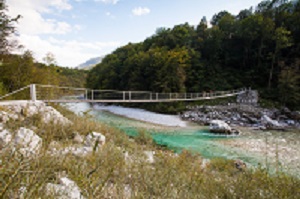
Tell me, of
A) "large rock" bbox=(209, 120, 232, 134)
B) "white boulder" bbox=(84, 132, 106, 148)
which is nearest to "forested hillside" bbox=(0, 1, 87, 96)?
"white boulder" bbox=(84, 132, 106, 148)

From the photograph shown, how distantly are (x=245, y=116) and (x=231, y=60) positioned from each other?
44.9ft

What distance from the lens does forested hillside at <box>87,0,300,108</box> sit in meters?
18.1

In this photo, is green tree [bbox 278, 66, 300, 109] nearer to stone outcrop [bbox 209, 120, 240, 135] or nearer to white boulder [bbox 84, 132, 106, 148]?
stone outcrop [bbox 209, 120, 240, 135]

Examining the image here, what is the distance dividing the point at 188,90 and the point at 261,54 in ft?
36.9

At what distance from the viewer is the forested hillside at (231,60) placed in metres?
18.1

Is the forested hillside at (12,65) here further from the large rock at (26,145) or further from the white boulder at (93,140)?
the large rock at (26,145)

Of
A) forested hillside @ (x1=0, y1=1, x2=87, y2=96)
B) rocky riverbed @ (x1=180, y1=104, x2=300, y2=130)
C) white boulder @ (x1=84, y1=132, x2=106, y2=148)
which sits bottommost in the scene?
rocky riverbed @ (x1=180, y1=104, x2=300, y2=130)

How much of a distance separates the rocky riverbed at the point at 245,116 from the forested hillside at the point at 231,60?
8.08 feet

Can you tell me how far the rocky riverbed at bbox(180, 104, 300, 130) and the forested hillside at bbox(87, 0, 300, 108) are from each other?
2464 mm

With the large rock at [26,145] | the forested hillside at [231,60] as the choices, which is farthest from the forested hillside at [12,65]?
the forested hillside at [231,60]

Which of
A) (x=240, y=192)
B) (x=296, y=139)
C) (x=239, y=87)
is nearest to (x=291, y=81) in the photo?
(x=239, y=87)

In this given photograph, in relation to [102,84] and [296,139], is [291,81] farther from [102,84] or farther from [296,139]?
[102,84]

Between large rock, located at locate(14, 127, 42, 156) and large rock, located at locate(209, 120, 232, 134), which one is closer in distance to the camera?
large rock, located at locate(14, 127, 42, 156)

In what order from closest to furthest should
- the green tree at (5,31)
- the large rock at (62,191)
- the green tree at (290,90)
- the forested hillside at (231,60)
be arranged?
the large rock at (62,191) → the green tree at (5,31) → the green tree at (290,90) → the forested hillside at (231,60)
